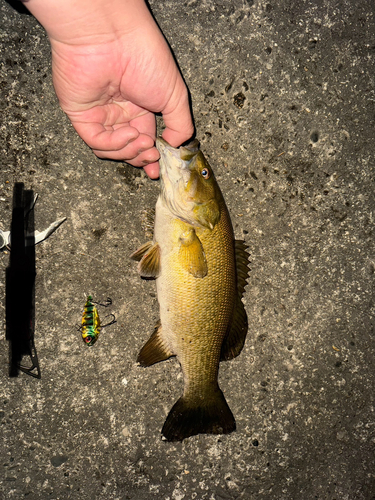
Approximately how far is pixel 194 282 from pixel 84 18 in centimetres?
168

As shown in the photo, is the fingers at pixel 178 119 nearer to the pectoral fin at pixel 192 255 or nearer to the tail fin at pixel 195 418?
the pectoral fin at pixel 192 255

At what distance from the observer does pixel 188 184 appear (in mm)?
2098

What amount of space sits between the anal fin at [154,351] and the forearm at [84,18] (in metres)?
1.91

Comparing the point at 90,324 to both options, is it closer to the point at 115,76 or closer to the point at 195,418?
the point at 195,418

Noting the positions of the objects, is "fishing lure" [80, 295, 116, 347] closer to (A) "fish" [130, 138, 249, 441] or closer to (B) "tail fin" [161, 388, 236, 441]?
(A) "fish" [130, 138, 249, 441]

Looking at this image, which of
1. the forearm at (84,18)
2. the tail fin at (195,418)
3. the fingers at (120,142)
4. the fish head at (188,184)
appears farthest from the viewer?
the tail fin at (195,418)

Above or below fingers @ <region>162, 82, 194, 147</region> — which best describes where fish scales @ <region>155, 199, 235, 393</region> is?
below

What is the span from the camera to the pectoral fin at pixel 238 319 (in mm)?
2336

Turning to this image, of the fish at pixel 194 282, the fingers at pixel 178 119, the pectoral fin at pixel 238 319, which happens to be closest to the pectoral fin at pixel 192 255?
the fish at pixel 194 282

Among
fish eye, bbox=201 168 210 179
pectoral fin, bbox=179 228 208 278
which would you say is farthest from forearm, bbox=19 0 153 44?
pectoral fin, bbox=179 228 208 278

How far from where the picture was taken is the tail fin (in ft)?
7.58

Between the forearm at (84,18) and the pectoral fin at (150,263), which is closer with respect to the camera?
the forearm at (84,18)

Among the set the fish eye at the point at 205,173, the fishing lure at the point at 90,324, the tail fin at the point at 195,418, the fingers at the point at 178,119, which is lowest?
the tail fin at the point at 195,418

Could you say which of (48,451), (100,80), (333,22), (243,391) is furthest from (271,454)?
(333,22)
